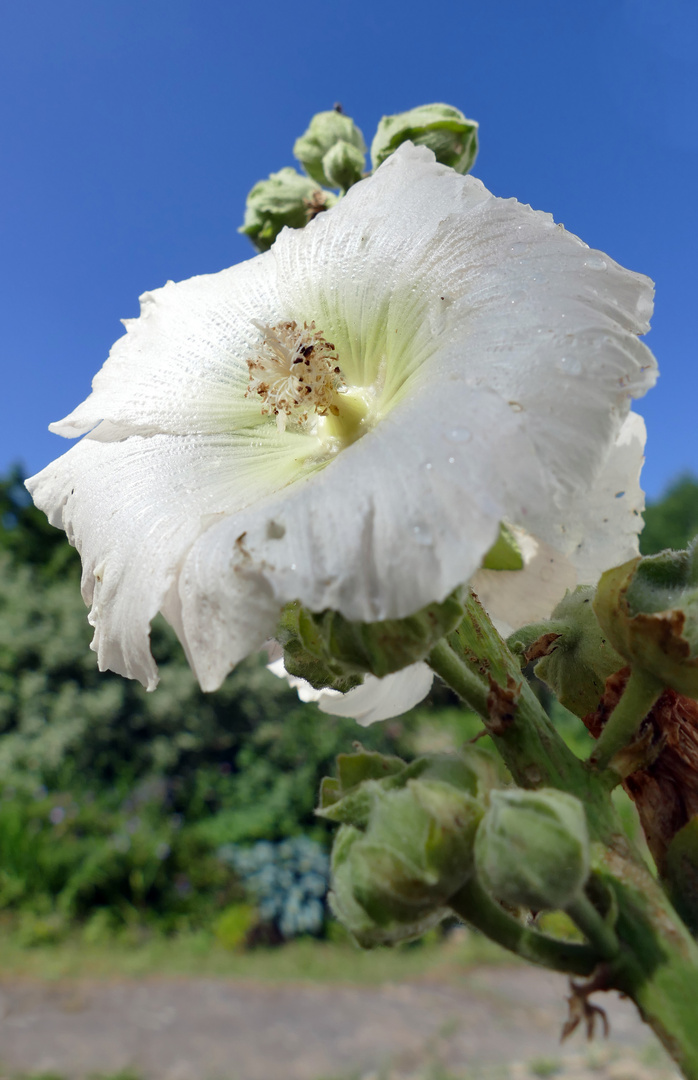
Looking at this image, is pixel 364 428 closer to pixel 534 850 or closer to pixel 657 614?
pixel 657 614

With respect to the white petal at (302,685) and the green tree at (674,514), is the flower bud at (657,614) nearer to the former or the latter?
the white petal at (302,685)

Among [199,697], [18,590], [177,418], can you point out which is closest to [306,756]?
[199,697]

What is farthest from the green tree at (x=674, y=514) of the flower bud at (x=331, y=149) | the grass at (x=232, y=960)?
the flower bud at (x=331, y=149)

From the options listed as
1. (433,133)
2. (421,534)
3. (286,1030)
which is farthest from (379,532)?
(286,1030)

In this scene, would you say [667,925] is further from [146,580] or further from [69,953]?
[69,953]

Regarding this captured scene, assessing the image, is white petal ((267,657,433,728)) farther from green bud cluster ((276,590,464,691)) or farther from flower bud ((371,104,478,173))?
flower bud ((371,104,478,173))

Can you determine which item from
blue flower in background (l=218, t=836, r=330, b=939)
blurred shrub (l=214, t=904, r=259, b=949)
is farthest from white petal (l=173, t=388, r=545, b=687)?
blurred shrub (l=214, t=904, r=259, b=949)
